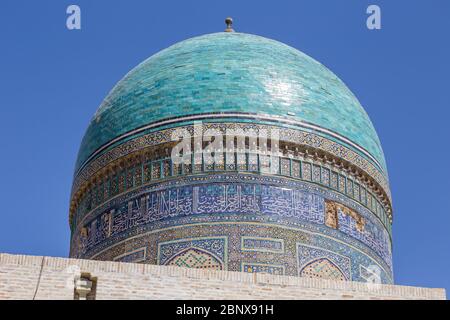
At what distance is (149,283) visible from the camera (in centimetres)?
634

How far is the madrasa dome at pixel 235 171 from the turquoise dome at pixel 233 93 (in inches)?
0.6

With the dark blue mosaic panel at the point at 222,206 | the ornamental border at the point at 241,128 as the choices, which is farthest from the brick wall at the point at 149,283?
the ornamental border at the point at 241,128

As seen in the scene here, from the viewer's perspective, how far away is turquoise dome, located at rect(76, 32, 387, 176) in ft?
34.6

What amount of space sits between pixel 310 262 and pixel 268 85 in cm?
208

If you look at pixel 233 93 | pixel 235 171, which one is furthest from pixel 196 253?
pixel 233 93

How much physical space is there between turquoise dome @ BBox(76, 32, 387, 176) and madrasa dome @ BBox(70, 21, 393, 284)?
0.02 m

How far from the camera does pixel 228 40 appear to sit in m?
11.5

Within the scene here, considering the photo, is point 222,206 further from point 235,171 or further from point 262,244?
point 262,244

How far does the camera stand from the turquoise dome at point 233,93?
10.5 m

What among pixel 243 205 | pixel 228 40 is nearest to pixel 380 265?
pixel 243 205
